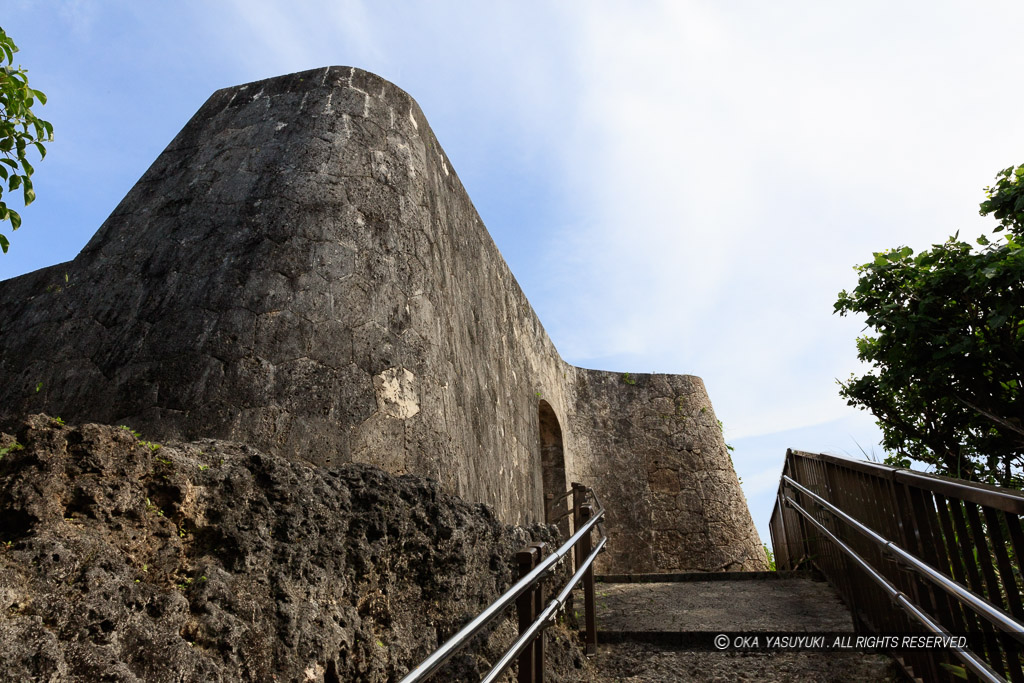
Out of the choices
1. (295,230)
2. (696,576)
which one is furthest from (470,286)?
(696,576)

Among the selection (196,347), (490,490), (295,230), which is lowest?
(490,490)

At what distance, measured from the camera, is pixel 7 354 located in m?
2.89

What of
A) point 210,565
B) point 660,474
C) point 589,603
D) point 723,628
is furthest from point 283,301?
point 660,474

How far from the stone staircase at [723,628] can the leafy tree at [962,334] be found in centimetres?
148

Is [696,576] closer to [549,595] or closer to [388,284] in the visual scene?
[549,595]

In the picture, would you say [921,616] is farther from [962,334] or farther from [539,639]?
[962,334]

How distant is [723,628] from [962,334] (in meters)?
Answer: 3.21

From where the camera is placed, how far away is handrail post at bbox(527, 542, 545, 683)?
7.03ft

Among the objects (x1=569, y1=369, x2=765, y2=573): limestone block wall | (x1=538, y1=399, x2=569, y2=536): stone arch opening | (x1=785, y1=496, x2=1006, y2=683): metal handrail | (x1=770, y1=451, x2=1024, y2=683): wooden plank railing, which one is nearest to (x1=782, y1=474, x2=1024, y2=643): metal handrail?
(x1=770, y1=451, x2=1024, y2=683): wooden plank railing

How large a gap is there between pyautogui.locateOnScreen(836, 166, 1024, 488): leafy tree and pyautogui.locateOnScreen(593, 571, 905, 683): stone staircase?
1482 millimetres

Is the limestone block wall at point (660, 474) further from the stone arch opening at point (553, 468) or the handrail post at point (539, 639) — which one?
the handrail post at point (539, 639)

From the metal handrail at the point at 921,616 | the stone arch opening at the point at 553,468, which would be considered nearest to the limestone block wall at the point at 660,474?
the stone arch opening at the point at 553,468

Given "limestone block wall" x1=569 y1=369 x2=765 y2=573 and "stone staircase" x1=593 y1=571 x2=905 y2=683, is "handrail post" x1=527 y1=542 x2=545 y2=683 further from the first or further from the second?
"limestone block wall" x1=569 y1=369 x2=765 y2=573

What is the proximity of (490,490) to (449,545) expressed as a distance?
4.53 ft
